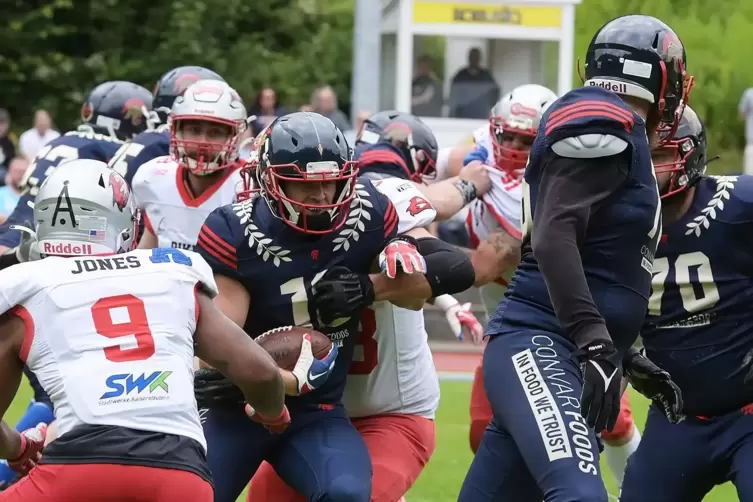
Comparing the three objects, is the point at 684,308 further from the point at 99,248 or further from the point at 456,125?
the point at 456,125

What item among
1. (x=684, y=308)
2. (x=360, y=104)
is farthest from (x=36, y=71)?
(x=684, y=308)

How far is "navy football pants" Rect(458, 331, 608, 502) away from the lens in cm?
365

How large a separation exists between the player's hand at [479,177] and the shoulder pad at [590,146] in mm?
2396

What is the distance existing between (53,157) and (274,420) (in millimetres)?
3148

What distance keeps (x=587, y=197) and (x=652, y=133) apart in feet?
1.77

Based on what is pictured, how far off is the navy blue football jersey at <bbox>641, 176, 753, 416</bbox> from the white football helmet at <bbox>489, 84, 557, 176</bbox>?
1.77m

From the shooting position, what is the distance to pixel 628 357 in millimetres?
4121

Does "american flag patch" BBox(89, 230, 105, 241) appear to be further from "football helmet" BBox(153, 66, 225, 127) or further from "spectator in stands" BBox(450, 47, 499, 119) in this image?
"spectator in stands" BBox(450, 47, 499, 119)

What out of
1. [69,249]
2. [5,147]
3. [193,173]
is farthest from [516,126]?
[5,147]

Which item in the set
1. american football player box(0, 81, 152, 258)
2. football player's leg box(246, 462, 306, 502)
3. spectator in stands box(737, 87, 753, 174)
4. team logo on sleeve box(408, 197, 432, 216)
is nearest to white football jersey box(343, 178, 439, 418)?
team logo on sleeve box(408, 197, 432, 216)

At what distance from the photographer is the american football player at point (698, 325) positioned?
420 centimetres

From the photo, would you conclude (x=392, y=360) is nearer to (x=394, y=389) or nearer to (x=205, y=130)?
(x=394, y=389)

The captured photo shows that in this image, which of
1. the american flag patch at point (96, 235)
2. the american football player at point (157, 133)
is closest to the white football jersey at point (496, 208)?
the american football player at point (157, 133)

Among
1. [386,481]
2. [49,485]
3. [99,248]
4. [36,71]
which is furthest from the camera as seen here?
[36,71]
